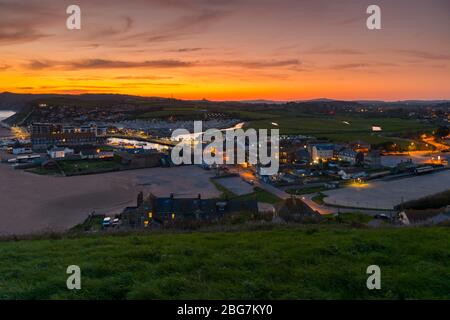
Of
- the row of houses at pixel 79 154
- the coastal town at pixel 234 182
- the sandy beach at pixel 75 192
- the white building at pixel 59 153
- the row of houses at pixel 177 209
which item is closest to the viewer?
the row of houses at pixel 177 209

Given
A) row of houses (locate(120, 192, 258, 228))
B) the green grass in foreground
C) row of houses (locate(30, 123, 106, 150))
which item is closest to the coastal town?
row of houses (locate(120, 192, 258, 228))

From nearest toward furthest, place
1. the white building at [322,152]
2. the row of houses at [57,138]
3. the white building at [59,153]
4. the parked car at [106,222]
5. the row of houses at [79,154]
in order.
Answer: the parked car at [106,222], the white building at [322,152], the row of houses at [79,154], the white building at [59,153], the row of houses at [57,138]

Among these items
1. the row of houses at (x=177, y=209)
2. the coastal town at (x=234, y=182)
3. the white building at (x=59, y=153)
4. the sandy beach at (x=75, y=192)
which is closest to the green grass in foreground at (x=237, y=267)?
the coastal town at (x=234, y=182)

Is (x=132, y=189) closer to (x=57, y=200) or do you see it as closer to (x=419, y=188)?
(x=57, y=200)

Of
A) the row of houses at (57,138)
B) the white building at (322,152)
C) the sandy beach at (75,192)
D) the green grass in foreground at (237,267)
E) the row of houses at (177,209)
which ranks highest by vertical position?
the row of houses at (57,138)

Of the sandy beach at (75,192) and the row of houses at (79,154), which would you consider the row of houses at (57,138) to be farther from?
the sandy beach at (75,192)

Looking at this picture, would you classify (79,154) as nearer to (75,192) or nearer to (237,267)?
(75,192)

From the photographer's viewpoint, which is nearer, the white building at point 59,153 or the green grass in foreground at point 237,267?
the green grass in foreground at point 237,267
